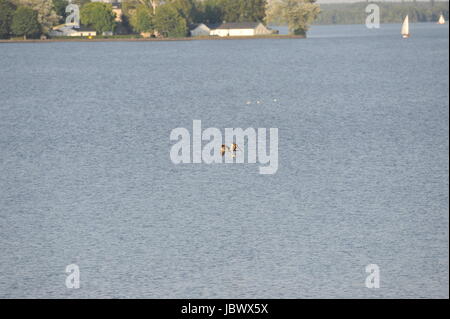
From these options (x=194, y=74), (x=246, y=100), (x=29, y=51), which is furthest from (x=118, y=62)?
(x=246, y=100)

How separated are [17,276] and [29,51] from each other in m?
161

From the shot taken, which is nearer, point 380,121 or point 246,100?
point 380,121

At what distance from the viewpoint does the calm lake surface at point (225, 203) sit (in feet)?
92.0

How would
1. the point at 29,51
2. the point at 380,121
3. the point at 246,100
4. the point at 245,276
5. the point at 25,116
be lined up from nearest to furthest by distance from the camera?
1. the point at 245,276
2. the point at 380,121
3. the point at 25,116
4. the point at 246,100
5. the point at 29,51

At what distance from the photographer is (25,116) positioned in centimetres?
7112

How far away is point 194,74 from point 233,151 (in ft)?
235

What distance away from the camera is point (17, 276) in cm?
2814

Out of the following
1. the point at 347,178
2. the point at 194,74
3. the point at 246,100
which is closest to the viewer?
the point at 347,178

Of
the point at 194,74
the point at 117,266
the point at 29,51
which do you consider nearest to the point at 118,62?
the point at 194,74

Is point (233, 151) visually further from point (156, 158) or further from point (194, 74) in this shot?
point (194, 74)

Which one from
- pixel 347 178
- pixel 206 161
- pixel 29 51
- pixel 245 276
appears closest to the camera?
pixel 245 276

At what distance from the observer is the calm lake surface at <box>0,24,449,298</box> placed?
28.0 meters

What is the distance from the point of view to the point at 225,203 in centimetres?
3734
